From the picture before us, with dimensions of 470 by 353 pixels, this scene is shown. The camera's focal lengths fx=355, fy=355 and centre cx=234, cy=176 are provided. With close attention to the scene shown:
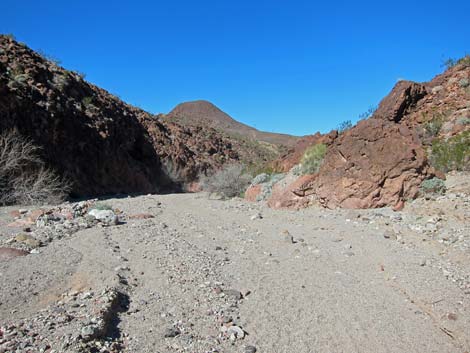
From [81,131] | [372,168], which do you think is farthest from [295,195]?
[81,131]

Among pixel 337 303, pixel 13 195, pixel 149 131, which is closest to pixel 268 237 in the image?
pixel 337 303

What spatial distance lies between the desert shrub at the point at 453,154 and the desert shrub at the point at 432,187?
3.51 ft

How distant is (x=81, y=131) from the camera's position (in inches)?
664

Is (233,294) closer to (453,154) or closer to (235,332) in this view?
(235,332)

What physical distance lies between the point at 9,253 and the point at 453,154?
29.5 ft

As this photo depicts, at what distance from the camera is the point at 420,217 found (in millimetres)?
6441

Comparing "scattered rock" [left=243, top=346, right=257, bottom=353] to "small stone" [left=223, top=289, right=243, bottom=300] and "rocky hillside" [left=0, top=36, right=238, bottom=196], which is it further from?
"rocky hillside" [left=0, top=36, right=238, bottom=196]

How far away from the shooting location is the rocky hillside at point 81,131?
45.1ft

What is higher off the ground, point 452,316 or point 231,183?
point 231,183

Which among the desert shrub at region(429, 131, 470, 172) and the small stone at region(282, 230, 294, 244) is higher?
the desert shrub at region(429, 131, 470, 172)

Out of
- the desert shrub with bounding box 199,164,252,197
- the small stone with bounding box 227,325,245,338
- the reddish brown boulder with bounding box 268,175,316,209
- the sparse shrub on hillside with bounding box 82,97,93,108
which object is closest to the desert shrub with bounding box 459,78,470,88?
the reddish brown boulder with bounding box 268,175,316,209

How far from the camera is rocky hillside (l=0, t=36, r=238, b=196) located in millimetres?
13742

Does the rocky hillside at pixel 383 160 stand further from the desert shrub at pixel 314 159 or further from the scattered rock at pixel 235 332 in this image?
the scattered rock at pixel 235 332

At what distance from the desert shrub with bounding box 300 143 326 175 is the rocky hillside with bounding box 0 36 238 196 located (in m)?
9.33
